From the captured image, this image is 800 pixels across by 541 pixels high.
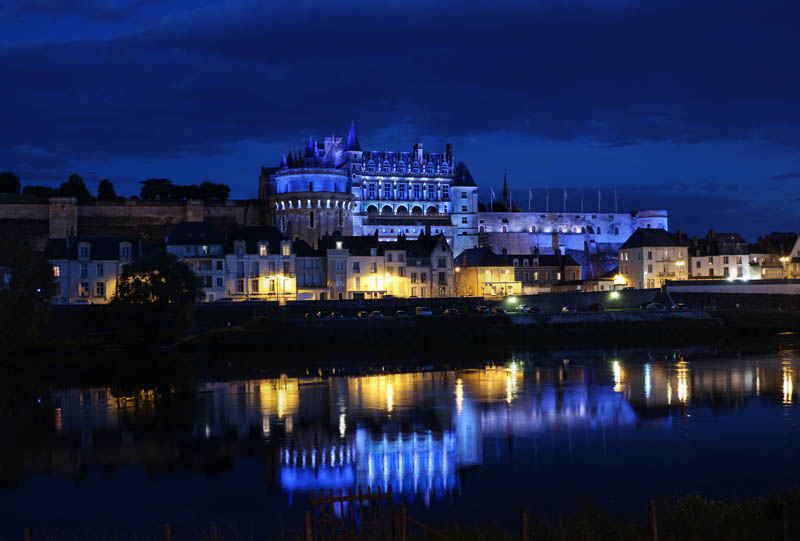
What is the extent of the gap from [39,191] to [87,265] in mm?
33328

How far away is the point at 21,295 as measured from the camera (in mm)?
34688

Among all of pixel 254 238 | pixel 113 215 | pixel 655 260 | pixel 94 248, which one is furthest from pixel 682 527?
pixel 113 215

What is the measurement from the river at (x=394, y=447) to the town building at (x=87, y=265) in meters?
21.2

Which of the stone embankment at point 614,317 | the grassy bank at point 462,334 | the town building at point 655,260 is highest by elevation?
the town building at point 655,260

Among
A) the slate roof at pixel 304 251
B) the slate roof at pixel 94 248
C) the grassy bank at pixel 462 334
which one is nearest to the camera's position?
the grassy bank at pixel 462 334

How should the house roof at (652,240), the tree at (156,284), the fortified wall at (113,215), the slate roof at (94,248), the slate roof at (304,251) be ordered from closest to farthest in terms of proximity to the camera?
1. the tree at (156,284)
2. the slate roof at (94,248)
3. the slate roof at (304,251)
4. the house roof at (652,240)
5. the fortified wall at (113,215)

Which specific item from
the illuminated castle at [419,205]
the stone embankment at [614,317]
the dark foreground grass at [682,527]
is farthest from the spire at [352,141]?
the dark foreground grass at [682,527]

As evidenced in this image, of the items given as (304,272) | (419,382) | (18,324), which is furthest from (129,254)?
(419,382)

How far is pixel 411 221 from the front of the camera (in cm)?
8012

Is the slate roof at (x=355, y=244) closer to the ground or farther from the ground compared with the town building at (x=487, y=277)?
farther from the ground

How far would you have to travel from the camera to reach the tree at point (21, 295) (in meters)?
34.3

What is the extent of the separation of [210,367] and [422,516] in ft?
72.9

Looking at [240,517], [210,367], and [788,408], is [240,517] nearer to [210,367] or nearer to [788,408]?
[788,408]

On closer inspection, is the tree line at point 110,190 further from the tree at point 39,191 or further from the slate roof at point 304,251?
the slate roof at point 304,251
